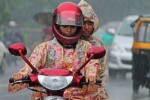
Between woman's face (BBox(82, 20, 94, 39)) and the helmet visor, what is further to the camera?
woman's face (BBox(82, 20, 94, 39))

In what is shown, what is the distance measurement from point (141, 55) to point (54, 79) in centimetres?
1217

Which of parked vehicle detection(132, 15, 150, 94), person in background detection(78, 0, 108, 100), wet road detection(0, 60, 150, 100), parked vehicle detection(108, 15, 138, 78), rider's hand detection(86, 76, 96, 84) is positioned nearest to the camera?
rider's hand detection(86, 76, 96, 84)

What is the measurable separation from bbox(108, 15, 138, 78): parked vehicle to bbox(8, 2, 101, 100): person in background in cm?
1624

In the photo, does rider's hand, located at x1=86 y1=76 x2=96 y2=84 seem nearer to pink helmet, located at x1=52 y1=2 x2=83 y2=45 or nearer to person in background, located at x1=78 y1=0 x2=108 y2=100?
pink helmet, located at x1=52 y1=2 x2=83 y2=45

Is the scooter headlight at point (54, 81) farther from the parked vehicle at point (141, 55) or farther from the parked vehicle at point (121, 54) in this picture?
the parked vehicle at point (121, 54)

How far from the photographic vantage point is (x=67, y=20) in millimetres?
5883

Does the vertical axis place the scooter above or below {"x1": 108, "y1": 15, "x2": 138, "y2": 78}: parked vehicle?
above

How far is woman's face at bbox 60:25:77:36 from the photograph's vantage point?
5859 millimetres

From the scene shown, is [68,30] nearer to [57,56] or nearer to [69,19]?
[69,19]

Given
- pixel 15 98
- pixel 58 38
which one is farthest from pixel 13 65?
pixel 58 38

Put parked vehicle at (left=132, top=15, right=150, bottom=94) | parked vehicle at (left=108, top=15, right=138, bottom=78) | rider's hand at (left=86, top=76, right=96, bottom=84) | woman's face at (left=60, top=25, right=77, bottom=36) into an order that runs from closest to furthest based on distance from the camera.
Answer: rider's hand at (left=86, top=76, right=96, bottom=84)
woman's face at (left=60, top=25, right=77, bottom=36)
parked vehicle at (left=132, top=15, right=150, bottom=94)
parked vehicle at (left=108, top=15, right=138, bottom=78)

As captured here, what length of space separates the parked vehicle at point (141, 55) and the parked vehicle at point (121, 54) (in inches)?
164

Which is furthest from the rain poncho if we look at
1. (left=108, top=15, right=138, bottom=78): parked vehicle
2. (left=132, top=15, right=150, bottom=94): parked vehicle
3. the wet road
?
(left=108, top=15, right=138, bottom=78): parked vehicle

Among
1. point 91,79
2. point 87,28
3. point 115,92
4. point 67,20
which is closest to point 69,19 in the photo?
point 67,20
